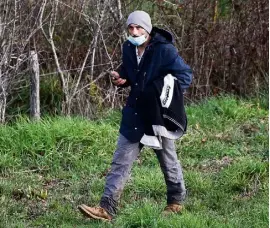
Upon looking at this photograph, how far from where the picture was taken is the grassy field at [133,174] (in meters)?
5.84

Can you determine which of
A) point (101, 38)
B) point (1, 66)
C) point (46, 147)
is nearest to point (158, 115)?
point (46, 147)

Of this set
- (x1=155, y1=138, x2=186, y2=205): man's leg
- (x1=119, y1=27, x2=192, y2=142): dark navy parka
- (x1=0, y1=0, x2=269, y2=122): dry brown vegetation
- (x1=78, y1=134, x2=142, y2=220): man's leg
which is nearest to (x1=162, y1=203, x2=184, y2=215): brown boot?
(x1=155, y1=138, x2=186, y2=205): man's leg

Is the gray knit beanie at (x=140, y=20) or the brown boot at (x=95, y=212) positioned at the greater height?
the gray knit beanie at (x=140, y=20)

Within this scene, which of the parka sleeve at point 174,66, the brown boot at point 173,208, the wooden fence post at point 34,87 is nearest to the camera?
the parka sleeve at point 174,66

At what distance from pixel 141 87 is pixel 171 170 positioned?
770 mm

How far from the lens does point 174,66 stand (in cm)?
549

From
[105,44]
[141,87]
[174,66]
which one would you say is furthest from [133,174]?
[105,44]

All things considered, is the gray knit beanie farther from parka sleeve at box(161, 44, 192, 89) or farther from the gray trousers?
the gray trousers

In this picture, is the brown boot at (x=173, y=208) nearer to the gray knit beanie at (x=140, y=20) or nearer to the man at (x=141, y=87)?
the man at (x=141, y=87)

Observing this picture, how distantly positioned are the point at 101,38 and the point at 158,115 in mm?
4559

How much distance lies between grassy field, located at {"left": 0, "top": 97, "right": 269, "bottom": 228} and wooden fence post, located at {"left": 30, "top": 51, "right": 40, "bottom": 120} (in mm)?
437

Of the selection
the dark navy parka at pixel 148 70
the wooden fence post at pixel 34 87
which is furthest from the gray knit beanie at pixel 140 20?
the wooden fence post at pixel 34 87

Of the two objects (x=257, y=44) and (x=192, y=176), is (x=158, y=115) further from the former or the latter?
(x=257, y=44)

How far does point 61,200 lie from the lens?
649cm
